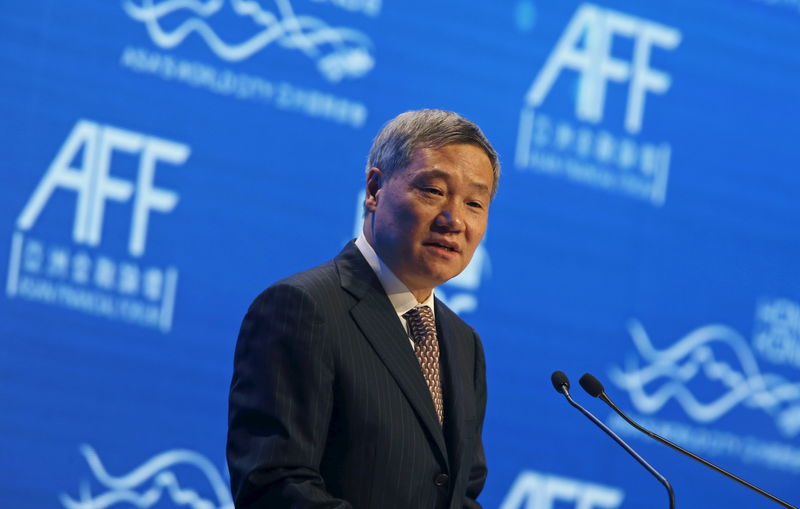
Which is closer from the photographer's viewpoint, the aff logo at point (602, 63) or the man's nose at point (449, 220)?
the man's nose at point (449, 220)

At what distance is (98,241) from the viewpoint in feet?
10.9

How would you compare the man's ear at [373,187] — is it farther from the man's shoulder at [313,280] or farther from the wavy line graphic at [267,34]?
the wavy line graphic at [267,34]

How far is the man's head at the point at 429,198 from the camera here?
208 centimetres

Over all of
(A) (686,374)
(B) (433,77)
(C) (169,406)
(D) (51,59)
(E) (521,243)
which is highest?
(B) (433,77)

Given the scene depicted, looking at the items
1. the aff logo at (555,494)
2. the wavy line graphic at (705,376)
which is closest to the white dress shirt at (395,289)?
the aff logo at (555,494)

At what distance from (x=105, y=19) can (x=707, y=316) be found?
107 inches

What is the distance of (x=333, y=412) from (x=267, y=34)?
207cm

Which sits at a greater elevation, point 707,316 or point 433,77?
point 433,77

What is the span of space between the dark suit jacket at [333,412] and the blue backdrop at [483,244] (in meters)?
1.59

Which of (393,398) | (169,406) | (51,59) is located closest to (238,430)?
(393,398)

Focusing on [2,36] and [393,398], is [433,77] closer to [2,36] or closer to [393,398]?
[2,36]

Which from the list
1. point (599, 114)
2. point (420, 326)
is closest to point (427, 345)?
point (420, 326)

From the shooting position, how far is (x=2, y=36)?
332cm

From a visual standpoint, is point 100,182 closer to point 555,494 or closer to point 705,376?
point 555,494
